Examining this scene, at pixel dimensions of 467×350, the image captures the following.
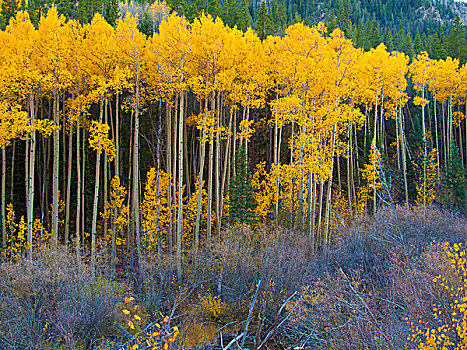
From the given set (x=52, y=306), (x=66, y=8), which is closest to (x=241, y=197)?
(x=52, y=306)

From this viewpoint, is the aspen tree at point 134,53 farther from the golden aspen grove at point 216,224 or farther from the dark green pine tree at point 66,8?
the dark green pine tree at point 66,8

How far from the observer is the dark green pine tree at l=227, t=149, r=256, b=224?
1838 centimetres

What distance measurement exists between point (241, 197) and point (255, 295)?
12751 mm

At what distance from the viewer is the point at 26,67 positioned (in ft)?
47.1

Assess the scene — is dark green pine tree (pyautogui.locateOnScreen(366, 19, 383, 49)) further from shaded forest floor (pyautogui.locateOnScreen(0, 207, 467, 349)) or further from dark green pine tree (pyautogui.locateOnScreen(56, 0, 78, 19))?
shaded forest floor (pyautogui.locateOnScreen(0, 207, 467, 349))

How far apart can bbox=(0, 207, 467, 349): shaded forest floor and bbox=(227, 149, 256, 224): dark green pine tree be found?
4.08 m

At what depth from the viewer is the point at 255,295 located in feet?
19.1

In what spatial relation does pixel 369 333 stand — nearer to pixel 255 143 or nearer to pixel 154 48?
pixel 154 48

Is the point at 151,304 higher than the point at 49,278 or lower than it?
lower

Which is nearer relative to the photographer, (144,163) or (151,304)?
(151,304)

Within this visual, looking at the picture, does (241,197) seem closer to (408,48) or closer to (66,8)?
(66,8)

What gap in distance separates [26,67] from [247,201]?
11522 millimetres

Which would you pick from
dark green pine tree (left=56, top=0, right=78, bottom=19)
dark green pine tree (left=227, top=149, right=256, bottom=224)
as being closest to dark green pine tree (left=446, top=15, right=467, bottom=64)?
dark green pine tree (left=227, top=149, right=256, bottom=224)

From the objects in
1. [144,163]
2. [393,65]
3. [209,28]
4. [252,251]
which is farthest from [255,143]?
[252,251]
